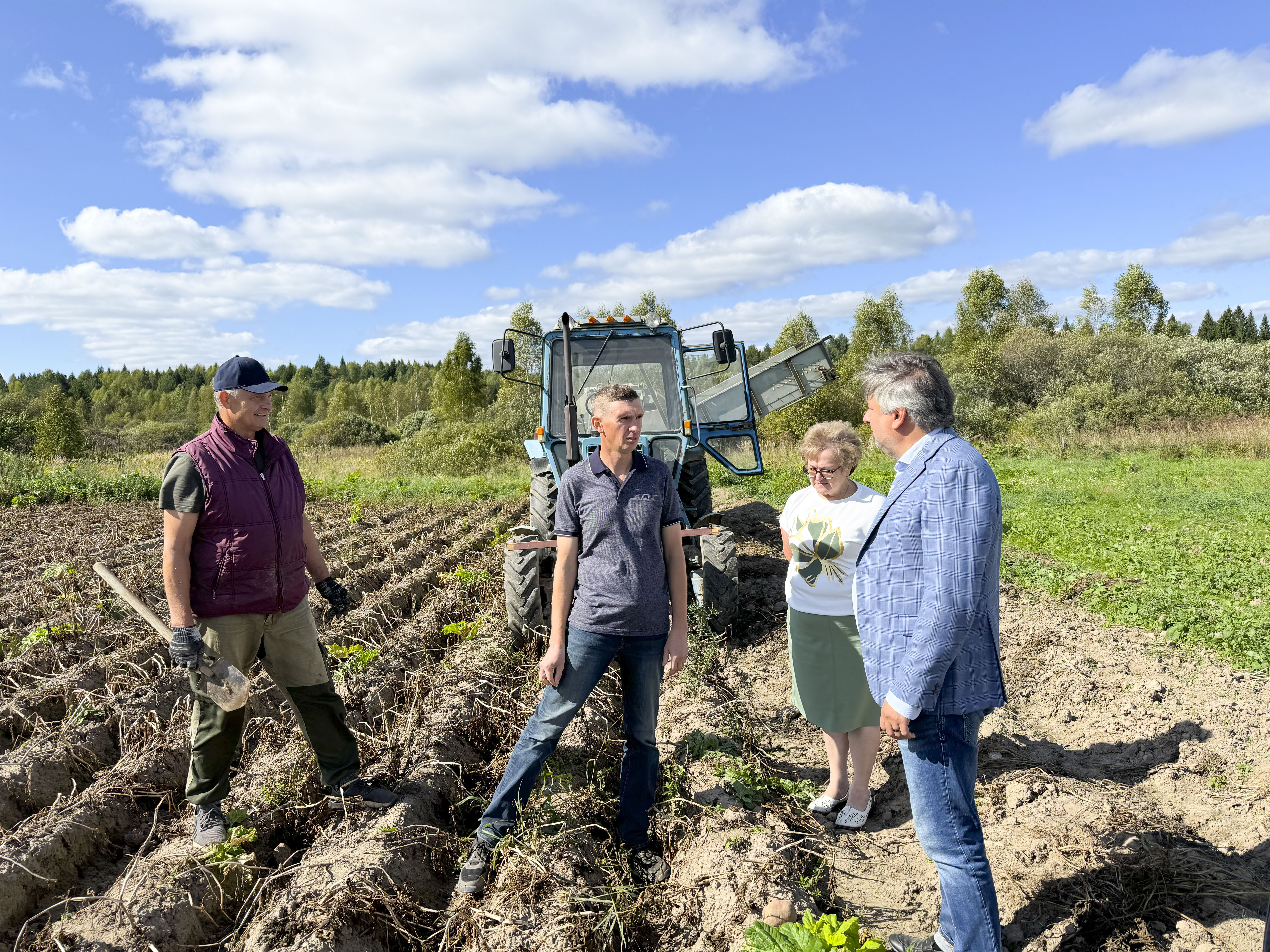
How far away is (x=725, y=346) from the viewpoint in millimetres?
6230

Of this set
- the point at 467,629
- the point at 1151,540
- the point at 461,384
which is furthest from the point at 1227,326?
the point at 467,629

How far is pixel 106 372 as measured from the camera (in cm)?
6338

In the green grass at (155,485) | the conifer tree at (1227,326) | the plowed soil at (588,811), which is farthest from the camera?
the conifer tree at (1227,326)

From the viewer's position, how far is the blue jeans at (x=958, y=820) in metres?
2.16

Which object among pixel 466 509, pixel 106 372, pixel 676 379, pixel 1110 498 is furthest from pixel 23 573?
pixel 106 372

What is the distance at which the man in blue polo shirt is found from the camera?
282cm

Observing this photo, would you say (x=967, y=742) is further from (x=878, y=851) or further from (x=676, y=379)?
(x=676, y=379)

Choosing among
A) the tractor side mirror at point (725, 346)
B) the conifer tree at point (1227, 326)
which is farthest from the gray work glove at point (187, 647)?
the conifer tree at point (1227, 326)

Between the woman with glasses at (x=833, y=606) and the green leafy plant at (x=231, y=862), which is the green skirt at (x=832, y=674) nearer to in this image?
the woman with glasses at (x=833, y=606)

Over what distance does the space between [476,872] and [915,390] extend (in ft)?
7.48

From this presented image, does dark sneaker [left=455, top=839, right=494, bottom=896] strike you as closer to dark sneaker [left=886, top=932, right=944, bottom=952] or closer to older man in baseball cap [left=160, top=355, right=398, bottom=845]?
older man in baseball cap [left=160, top=355, right=398, bottom=845]

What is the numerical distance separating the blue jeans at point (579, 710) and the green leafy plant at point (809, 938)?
91cm

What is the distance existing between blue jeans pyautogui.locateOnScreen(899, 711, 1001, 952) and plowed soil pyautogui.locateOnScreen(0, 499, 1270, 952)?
1.82ft

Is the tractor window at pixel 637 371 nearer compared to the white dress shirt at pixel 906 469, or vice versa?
the white dress shirt at pixel 906 469
